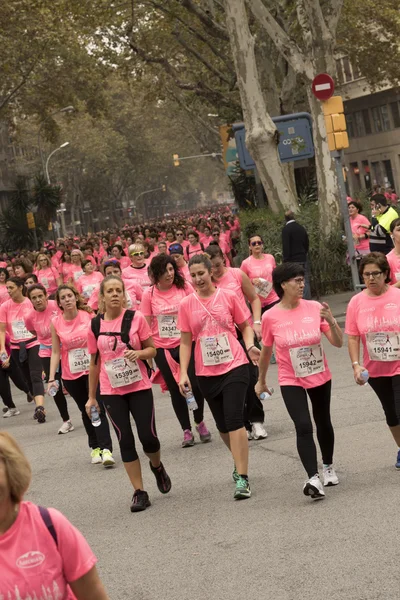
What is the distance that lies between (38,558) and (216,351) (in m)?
5.14

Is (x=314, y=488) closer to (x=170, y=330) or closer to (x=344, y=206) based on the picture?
(x=170, y=330)

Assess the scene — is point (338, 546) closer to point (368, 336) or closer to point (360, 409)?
point (368, 336)

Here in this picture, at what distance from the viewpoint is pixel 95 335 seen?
903 centimetres

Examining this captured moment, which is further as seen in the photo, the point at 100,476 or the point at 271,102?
the point at 271,102

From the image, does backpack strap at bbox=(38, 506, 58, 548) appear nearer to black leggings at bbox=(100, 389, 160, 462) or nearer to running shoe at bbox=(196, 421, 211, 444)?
black leggings at bbox=(100, 389, 160, 462)

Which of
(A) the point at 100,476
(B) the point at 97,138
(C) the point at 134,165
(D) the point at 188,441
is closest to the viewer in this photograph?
(A) the point at 100,476

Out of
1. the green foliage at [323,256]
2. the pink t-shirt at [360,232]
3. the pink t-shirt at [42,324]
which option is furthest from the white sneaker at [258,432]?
the green foliage at [323,256]

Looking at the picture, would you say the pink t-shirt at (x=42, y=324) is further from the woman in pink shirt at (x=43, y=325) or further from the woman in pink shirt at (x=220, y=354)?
the woman in pink shirt at (x=220, y=354)

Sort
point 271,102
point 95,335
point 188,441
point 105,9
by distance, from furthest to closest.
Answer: point 271,102 → point 105,9 → point 188,441 → point 95,335

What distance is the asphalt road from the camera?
21.2ft

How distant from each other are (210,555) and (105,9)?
24252 mm

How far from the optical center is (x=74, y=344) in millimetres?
11484

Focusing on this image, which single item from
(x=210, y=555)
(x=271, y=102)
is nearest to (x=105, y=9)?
(x=271, y=102)

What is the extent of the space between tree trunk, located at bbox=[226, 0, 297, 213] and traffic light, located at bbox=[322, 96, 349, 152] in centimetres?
605
